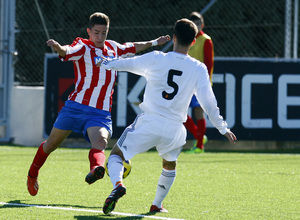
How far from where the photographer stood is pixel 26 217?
4.97 metres

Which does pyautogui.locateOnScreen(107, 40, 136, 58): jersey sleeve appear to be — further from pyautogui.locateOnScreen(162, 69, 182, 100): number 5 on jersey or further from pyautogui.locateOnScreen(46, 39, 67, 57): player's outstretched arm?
pyautogui.locateOnScreen(162, 69, 182, 100): number 5 on jersey

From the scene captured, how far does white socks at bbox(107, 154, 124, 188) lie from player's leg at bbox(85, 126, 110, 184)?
0.16m

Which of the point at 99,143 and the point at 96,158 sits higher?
the point at 99,143

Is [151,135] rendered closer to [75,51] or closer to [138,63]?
[138,63]

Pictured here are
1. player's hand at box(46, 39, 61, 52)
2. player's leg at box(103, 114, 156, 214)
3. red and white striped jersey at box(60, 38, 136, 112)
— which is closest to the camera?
player's leg at box(103, 114, 156, 214)

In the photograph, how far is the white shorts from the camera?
16.6ft

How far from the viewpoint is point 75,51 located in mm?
6062

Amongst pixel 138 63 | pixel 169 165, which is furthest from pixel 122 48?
pixel 169 165

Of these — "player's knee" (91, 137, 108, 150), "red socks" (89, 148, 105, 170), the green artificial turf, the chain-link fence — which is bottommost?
the green artificial turf

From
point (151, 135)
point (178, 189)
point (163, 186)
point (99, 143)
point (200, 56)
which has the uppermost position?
point (200, 56)

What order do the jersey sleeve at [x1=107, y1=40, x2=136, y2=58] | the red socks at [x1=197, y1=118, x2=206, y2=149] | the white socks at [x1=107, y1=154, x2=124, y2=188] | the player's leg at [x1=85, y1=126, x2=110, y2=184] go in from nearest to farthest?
the white socks at [x1=107, y1=154, x2=124, y2=188], the player's leg at [x1=85, y1=126, x2=110, y2=184], the jersey sleeve at [x1=107, y1=40, x2=136, y2=58], the red socks at [x1=197, y1=118, x2=206, y2=149]

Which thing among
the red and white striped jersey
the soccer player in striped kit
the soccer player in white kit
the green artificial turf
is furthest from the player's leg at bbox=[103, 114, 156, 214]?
the red and white striped jersey

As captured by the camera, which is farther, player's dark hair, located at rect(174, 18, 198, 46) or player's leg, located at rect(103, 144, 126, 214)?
player's dark hair, located at rect(174, 18, 198, 46)

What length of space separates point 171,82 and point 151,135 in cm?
42
